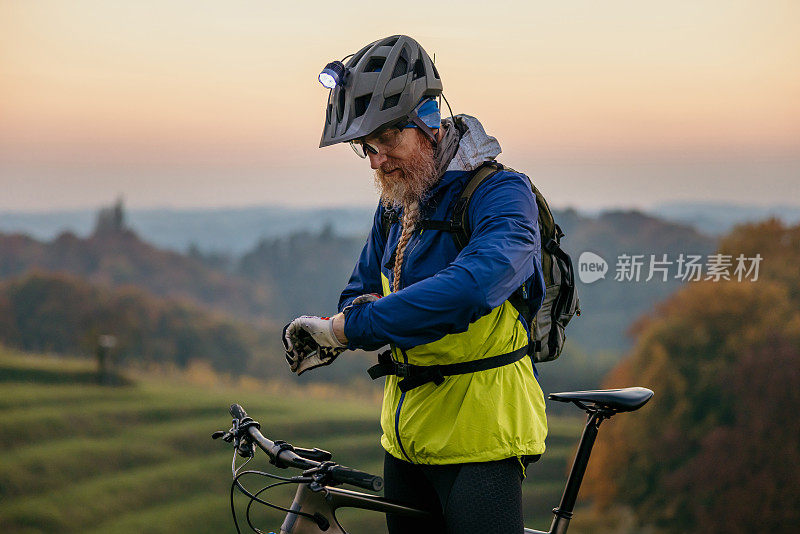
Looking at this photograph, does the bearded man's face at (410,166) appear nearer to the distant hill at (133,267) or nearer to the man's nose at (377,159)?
the man's nose at (377,159)

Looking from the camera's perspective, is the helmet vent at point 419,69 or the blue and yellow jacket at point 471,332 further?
the helmet vent at point 419,69

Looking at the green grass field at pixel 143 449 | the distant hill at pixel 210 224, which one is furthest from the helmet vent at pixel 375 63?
the distant hill at pixel 210 224

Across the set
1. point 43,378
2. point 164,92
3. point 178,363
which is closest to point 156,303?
point 178,363

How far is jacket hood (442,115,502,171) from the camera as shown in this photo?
5.79 feet

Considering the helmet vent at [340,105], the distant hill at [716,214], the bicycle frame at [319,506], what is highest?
the distant hill at [716,214]

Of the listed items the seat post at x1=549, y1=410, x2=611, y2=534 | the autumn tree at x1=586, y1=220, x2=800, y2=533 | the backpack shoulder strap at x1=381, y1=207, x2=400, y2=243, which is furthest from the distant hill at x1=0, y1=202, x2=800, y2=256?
the backpack shoulder strap at x1=381, y1=207, x2=400, y2=243

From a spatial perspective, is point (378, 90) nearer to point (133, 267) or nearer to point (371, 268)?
point (371, 268)

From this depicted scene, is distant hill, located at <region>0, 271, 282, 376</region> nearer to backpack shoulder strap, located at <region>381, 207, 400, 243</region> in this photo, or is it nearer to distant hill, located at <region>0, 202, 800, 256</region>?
distant hill, located at <region>0, 202, 800, 256</region>

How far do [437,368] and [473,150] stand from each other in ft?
1.54

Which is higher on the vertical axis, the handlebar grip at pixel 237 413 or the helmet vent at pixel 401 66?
the helmet vent at pixel 401 66

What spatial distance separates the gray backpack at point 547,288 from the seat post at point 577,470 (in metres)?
0.33

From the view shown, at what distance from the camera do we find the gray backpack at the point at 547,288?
1.72 metres

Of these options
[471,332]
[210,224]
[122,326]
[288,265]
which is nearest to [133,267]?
[122,326]

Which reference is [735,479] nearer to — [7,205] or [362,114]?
[362,114]
